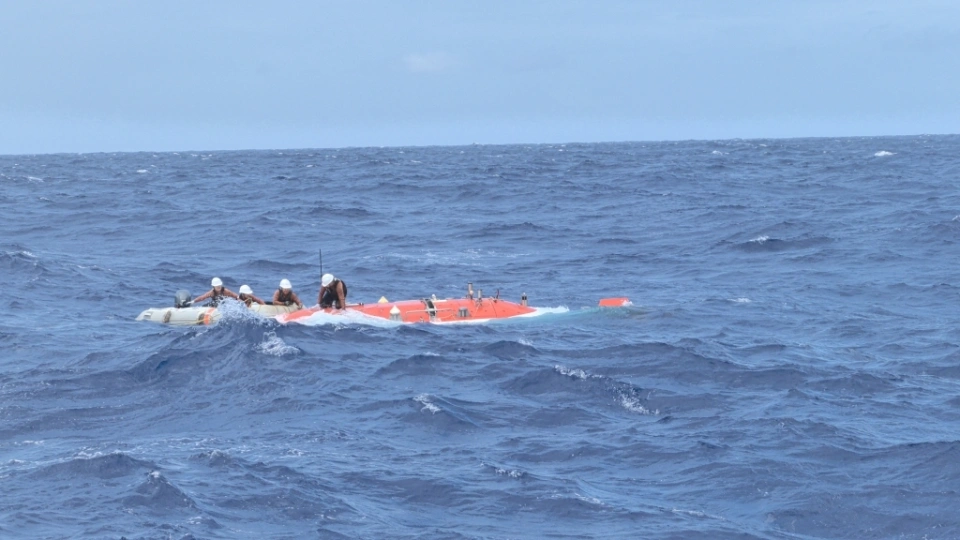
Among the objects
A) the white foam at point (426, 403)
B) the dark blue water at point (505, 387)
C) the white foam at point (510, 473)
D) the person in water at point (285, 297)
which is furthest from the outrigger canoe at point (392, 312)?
the white foam at point (510, 473)

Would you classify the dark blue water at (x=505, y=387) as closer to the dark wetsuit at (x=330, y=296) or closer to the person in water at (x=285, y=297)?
the dark wetsuit at (x=330, y=296)

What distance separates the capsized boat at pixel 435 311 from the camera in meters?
28.1

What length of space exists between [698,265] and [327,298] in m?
14.1

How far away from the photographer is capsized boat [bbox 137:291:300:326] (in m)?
28.3

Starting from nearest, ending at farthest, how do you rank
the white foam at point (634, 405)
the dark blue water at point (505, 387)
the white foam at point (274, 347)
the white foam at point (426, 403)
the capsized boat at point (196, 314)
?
the dark blue water at point (505, 387)
the white foam at point (426, 403)
the white foam at point (634, 405)
the white foam at point (274, 347)
the capsized boat at point (196, 314)

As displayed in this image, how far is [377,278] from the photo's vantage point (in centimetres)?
3644

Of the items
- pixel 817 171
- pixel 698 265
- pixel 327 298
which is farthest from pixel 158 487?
pixel 817 171

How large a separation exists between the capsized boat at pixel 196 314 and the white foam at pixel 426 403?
834cm

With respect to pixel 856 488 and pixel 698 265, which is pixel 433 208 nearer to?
pixel 698 265

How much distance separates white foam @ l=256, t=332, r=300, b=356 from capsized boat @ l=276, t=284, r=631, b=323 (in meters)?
2.58

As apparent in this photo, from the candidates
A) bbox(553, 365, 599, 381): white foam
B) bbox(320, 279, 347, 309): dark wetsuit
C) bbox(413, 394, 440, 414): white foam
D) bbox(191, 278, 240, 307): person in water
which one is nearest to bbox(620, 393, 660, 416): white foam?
bbox(553, 365, 599, 381): white foam

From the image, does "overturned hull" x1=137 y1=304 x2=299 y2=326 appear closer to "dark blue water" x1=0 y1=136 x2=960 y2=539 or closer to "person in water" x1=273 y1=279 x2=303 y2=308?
"person in water" x1=273 y1=279 x2=303 y2=308

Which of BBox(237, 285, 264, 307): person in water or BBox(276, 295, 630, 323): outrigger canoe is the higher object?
Answer: BBox(237, 285, 264, 307): person in water

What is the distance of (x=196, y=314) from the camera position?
28.5 meters
